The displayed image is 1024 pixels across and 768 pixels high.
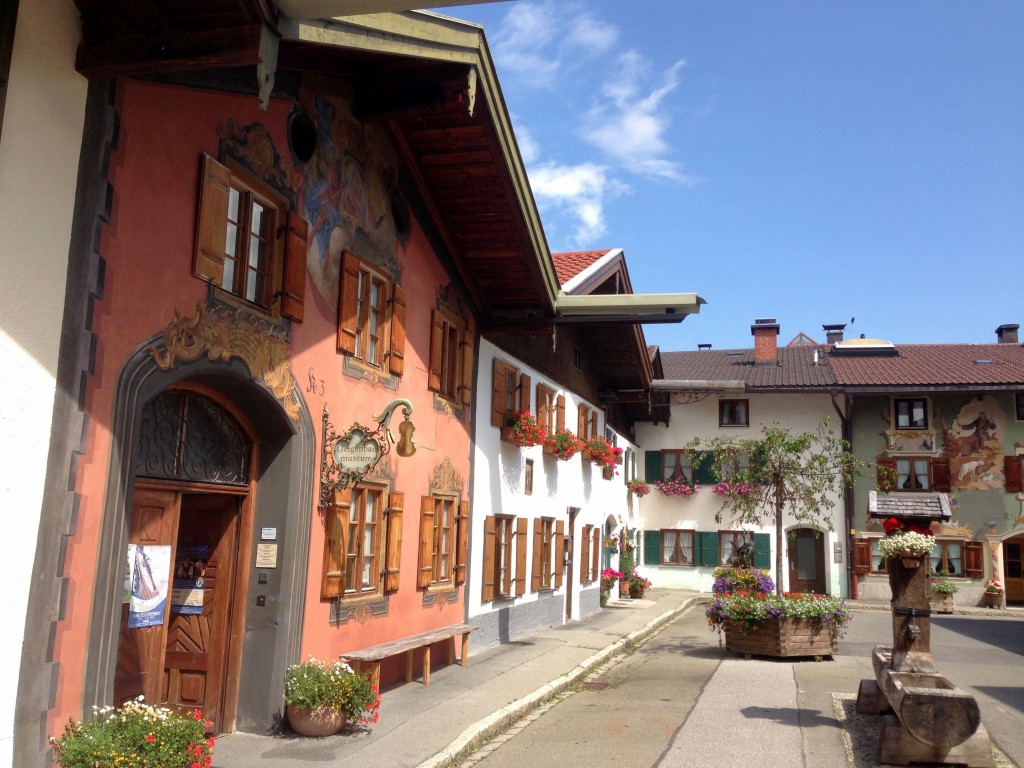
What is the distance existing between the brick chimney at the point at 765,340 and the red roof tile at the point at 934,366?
2037mm

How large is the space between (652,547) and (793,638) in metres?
17.3

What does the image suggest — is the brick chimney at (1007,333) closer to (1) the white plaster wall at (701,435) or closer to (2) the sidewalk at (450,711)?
(1) the white plaster wall at (701,435)

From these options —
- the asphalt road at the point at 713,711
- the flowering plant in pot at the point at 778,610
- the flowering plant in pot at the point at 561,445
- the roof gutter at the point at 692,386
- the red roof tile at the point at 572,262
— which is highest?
the red roof tile at the point at 572,262

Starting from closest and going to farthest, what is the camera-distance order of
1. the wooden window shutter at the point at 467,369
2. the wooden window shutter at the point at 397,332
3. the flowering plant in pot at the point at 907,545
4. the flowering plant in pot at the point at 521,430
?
the flowering plant in pot at the point at 907,545, the wooden window shutter at the point at 397,332, the wooden window shutter at the point at 467,369, the flowering plant in pot at the point at 521,430

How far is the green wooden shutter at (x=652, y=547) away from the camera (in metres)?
30.9

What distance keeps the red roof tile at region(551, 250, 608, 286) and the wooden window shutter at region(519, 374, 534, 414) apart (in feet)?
7.45

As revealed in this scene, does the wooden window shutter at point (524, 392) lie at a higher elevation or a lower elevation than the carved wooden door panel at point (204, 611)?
higher

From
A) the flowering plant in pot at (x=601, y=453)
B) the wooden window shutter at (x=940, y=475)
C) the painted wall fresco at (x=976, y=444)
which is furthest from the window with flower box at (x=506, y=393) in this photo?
the painted wall fresco at (x=976, y=444)

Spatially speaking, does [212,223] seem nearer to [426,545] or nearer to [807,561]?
[426,545]

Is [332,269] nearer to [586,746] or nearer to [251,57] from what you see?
[251,57]

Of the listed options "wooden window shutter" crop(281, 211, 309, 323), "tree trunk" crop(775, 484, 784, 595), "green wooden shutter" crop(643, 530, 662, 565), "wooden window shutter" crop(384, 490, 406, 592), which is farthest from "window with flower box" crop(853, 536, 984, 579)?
"wooden window shutter" crop(281, 211, 309, 323)

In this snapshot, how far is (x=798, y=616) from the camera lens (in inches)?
546

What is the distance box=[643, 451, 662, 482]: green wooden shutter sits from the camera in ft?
103

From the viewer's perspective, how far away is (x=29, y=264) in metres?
5.38
